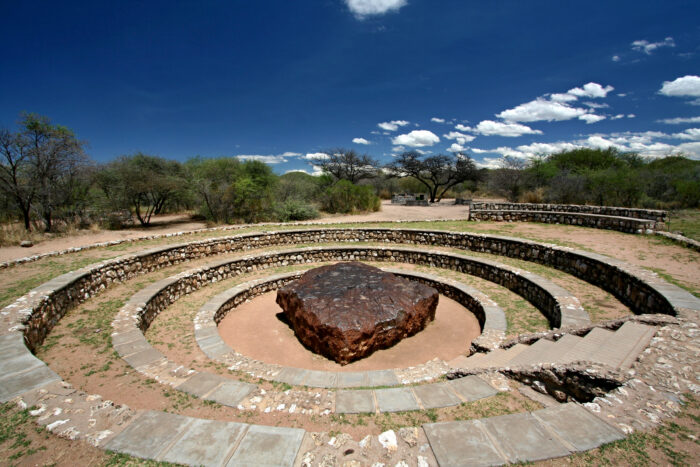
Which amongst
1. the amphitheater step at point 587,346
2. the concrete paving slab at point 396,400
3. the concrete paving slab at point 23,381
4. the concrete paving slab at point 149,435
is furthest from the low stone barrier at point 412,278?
the concrete paving slab at point 149,435

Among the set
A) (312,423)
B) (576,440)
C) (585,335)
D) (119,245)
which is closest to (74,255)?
(119,245)

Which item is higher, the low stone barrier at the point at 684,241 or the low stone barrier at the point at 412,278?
the low stone barrier at the point at 684,241

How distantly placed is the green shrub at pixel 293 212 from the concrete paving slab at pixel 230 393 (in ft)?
55.2

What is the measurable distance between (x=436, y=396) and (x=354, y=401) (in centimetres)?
85

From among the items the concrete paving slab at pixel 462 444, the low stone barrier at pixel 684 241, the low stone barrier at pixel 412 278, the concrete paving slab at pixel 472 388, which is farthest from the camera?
the low stone barrier at pixel 684 241

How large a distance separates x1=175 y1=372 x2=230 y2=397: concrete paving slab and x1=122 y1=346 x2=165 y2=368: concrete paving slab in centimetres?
81

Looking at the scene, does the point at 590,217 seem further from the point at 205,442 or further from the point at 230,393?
the point at 205,442

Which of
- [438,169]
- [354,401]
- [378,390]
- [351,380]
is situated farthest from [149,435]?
[438,169]

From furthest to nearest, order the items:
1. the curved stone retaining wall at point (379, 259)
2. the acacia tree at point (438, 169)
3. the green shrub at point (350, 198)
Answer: the acacia tree at point (438, 169)
the green shrub at point (350, 198)
the curved stone retaining wall at point (379, 259)

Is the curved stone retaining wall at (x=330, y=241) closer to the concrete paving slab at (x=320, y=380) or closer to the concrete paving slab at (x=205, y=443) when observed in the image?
the concrete paving slab at (x=205, y=443)

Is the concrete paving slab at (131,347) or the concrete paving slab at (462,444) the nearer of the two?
the concrete paving slab at (462,444)

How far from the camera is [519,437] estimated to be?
2164mm

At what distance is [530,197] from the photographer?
81.3 feet

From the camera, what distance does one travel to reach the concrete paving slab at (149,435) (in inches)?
86.0
